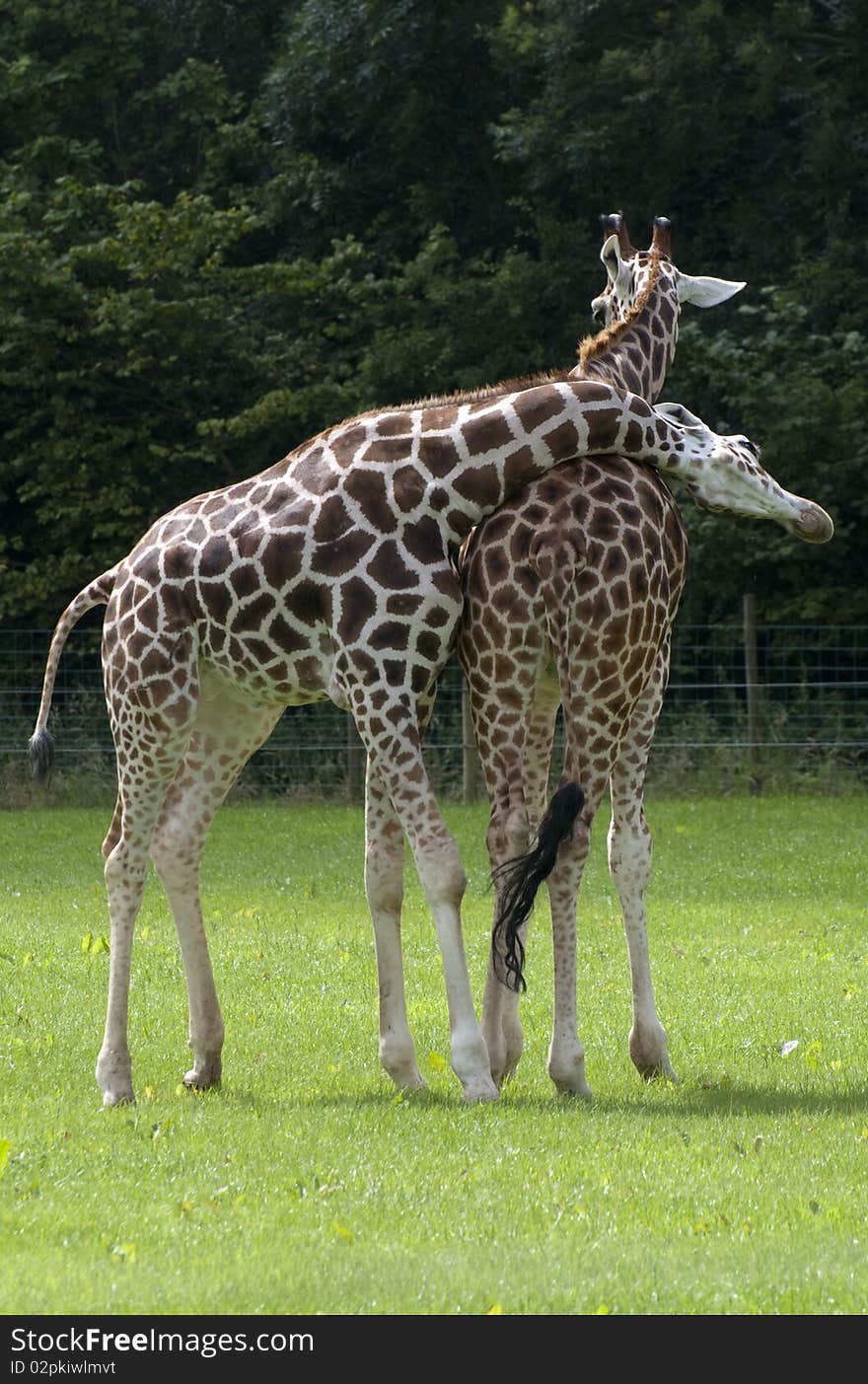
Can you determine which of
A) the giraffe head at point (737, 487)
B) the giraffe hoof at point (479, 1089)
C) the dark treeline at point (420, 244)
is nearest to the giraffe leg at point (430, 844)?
the giraffe hoof at point (479, 1089)

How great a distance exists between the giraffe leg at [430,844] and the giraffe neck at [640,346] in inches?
64.5

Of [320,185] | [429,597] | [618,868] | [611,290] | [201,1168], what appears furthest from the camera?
[320,185]

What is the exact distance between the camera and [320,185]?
24000 mm

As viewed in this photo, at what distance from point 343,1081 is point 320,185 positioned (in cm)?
1862

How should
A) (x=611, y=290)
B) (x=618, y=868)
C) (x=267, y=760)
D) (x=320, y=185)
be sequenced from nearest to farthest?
(x=618, y=868) → (x=611, y=290) → (x=267, y=760) → (x=320, y=185)

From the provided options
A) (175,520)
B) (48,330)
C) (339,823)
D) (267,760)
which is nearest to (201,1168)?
(175,520)

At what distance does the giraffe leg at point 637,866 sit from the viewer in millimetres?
7012

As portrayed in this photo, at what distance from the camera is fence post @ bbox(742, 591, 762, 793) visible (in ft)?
63.7

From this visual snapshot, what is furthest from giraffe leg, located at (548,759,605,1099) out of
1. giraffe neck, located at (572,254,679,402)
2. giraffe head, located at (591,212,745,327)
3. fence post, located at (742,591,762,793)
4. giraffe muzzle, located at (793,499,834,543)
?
fence post, located at (742,591,762,793)

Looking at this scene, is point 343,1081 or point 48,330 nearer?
point 343,1081

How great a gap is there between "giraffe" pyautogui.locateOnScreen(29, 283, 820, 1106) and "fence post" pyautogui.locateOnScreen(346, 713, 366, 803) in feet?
41.0

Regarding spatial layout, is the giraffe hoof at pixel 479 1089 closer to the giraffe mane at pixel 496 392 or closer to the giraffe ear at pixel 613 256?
the giraffe mane at pixel 496 392

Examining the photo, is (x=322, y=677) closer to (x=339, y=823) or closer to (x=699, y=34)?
(x=339, y=823)
